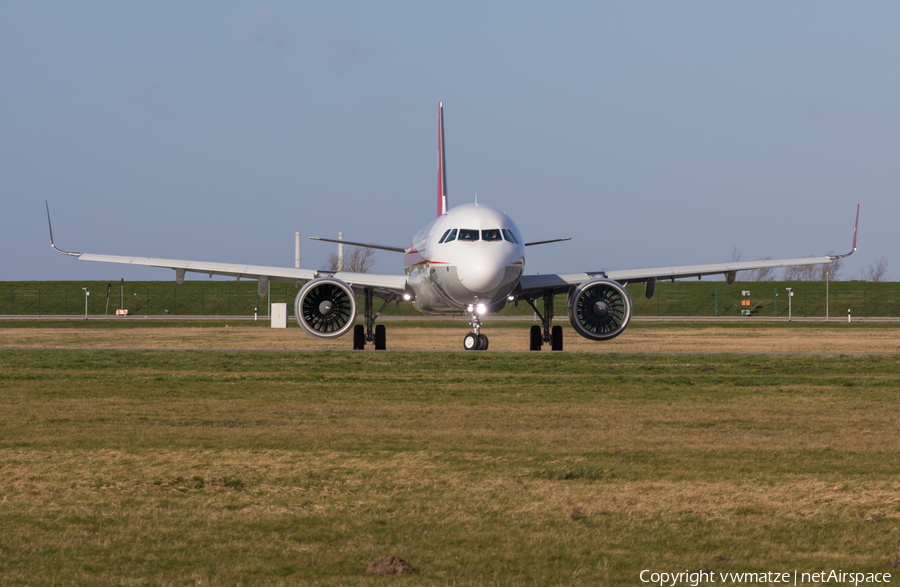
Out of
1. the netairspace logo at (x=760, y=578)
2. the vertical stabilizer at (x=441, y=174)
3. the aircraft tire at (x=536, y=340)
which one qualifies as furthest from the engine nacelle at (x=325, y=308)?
the netairspace logo at (x=760, y=578)

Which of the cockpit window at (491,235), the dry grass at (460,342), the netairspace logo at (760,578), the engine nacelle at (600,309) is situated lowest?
the netairspace logo at (760,578)

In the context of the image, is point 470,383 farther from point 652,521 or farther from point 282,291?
point 282,291

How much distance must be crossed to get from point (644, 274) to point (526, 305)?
194 feet

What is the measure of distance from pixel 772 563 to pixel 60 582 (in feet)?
14.6

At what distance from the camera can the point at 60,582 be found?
18.8ft

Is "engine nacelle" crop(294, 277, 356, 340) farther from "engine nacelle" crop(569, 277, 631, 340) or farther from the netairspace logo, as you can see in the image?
the netairspace logo

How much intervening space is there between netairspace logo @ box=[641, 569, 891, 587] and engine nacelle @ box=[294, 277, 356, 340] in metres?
23.2

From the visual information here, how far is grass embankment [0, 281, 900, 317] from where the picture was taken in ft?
305

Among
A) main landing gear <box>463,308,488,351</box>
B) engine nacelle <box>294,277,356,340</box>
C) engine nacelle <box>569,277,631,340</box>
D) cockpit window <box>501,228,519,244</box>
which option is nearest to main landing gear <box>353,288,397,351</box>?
engine nacelle <box>294,277,356,340</box>

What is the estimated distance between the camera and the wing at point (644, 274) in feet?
100

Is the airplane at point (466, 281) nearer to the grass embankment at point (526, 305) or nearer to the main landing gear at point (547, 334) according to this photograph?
the main landing gear at point (547, 334)

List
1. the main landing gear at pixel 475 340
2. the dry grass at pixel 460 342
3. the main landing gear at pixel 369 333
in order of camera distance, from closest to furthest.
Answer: the main landing gear at pixel 475 340
the main landing gear at pixel 369 333
the dry grass at pixel 460 342

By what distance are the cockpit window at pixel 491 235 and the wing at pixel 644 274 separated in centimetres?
364

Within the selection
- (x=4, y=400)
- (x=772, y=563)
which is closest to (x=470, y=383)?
(x=4, y=400)
